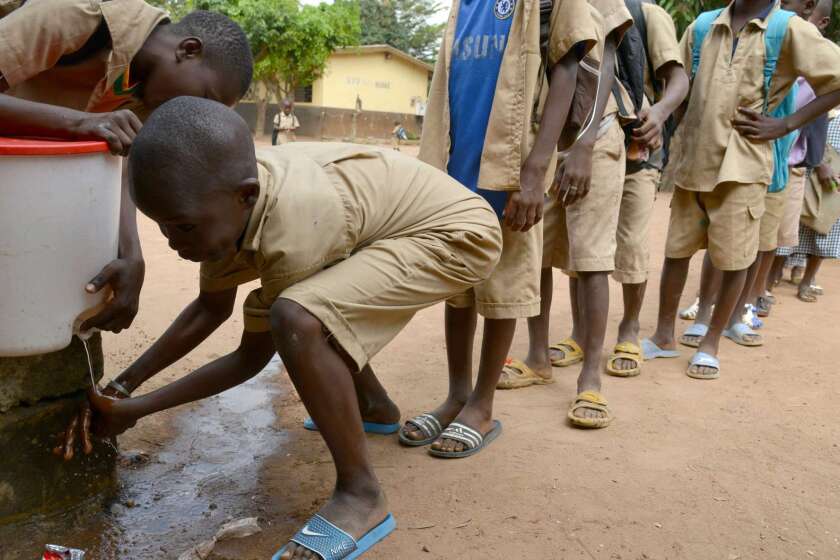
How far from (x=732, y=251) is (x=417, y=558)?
225 centimetres

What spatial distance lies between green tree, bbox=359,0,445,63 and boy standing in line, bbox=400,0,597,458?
3792 cm

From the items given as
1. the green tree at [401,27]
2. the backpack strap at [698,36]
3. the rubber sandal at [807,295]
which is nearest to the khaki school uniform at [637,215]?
the backpack strap at [698,36]

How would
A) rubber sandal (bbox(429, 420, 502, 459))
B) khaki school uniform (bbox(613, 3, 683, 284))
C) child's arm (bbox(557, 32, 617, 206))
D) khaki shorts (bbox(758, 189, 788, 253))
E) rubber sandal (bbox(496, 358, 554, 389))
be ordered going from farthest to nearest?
khaki shorts (bbox(758, 189, 788, 253)), khaki school uniform (bbox(613, 3, 683, 284)), rubber sandal (bbox(496, 358, 554, 389)), child's arm (bbox(557, 32, 617, 206)), rubber sandal (bbox(429, 420, 502, 459))

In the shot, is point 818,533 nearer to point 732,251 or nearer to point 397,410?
point 397,410

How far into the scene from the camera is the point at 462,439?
251 cm

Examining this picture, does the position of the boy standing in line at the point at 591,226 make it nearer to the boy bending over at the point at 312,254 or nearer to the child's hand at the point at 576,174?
the child's hand at the point at 576,174

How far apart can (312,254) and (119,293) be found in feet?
1.60

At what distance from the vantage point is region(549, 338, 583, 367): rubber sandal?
3.53 metres

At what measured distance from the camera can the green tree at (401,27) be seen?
39844mm

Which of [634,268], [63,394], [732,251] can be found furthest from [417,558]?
[732,251]

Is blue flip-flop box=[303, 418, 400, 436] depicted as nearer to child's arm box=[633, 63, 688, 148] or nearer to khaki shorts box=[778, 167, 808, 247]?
child's arm box=[633, 63, 688, 148]

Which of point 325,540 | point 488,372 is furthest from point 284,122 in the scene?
point 325,540

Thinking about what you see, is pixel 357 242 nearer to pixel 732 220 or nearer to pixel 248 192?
pixel 248 192

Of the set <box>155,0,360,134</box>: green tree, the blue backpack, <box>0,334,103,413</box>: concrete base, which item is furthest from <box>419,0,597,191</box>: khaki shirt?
<box>155,0,360,134</box>: green tree
